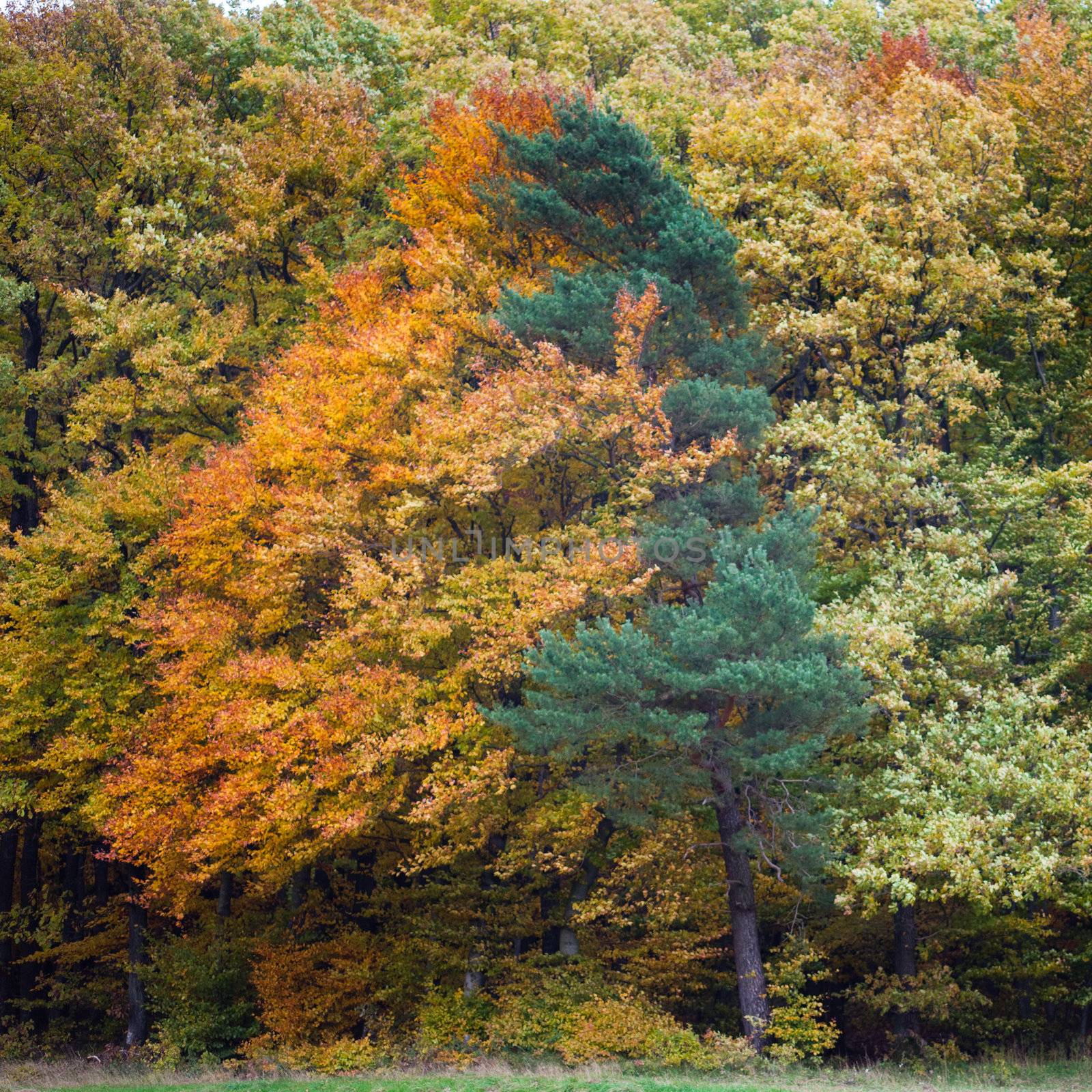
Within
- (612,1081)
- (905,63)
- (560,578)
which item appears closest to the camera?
(612,1081)

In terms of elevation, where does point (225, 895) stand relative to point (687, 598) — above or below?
below

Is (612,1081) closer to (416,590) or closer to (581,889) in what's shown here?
(581,889)

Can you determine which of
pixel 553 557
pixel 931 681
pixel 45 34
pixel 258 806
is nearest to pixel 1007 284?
pixel 931 681

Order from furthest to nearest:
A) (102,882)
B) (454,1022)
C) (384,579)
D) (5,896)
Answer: (102,882), (5,896), (454,1022), (384,579)

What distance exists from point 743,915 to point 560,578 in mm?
7034

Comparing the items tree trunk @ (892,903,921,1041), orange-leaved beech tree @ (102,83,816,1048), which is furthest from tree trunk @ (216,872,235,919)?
tree trunk @ (892,903,921,1041)

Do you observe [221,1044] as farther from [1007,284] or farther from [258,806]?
[1007,284]

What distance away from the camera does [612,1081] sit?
53.4 feet

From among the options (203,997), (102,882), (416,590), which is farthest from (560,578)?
(102,882)

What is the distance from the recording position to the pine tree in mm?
17531

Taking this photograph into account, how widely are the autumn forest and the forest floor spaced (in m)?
1.15

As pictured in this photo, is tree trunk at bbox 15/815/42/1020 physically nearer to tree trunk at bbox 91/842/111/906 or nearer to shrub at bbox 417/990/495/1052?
tree trunk at bbox 91/842/111/906

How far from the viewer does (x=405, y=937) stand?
24125mm

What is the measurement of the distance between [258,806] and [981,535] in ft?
49.2
